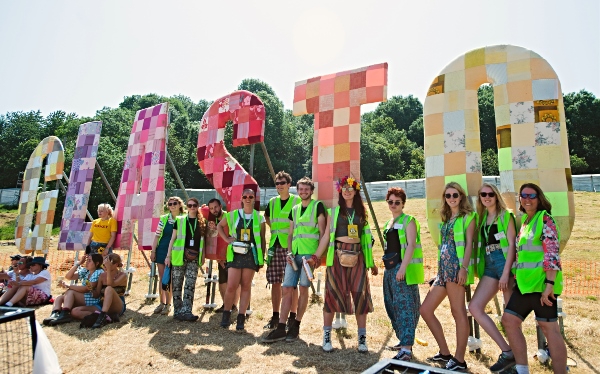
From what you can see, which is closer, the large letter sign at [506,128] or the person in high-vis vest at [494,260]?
the person in high-vis vest at [494,260]

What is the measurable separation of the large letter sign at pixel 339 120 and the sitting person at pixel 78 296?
3.00 metres

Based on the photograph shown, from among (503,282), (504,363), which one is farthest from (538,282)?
(504,363)

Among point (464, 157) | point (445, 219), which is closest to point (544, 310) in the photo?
point (445, 219)

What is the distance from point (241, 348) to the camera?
13.0ft

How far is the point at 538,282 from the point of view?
2803 mm

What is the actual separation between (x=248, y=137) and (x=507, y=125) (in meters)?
3.23

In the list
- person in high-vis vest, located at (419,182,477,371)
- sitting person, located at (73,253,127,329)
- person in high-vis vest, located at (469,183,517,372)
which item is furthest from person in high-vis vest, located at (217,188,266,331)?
person in high-vis vest, located at (469,183,517,372)

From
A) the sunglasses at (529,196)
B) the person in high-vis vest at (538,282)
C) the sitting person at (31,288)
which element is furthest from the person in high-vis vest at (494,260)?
the sitting person at (31,288)

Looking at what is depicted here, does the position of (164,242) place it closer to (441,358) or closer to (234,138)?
(234,138)

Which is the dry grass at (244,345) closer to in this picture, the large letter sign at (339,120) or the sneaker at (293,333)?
the sneaker at (293,333)

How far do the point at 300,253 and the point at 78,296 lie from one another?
2.98 meters

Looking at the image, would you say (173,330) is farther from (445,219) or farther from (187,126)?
(187,126)

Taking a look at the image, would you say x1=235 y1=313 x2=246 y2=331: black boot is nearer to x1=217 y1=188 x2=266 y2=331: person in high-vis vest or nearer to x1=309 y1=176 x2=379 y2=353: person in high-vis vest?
x1=217 y1=188 x2=266 y2=331: person in high-vis vest

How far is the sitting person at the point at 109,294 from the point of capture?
4.91m
